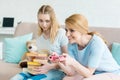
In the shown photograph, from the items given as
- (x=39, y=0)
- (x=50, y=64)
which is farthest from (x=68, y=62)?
(x=39, y=0)

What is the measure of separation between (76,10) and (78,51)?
1.73m

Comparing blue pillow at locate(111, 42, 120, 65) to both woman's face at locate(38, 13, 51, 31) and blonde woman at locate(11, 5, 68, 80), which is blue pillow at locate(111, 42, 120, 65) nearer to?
blonde woman at locate(11, 5, 68, 80)

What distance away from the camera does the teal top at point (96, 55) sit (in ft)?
5.33

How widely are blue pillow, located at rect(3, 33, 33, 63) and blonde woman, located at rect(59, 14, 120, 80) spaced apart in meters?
0.97

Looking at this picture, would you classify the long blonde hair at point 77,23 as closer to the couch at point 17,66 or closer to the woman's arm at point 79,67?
the woman's arm at point 79,67

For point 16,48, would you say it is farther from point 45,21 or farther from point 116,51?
point 116,51

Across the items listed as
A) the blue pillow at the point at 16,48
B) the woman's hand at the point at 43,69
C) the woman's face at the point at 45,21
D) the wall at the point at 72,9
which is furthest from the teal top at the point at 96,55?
the wall at the point at 72,9

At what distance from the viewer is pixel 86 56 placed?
1757 mm

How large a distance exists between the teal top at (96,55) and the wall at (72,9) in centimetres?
161

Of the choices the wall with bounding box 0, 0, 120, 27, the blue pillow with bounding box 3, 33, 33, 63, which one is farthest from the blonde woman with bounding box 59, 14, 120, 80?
the wall with bounding box 0, 0, 120, 27

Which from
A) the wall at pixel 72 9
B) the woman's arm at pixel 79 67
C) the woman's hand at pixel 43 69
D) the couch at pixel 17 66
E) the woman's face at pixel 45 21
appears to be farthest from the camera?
the wall at pixel 72 9

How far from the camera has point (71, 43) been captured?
5.90ft

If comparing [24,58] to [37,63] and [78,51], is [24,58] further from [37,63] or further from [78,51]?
[78,51]

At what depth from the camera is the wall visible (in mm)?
3307
